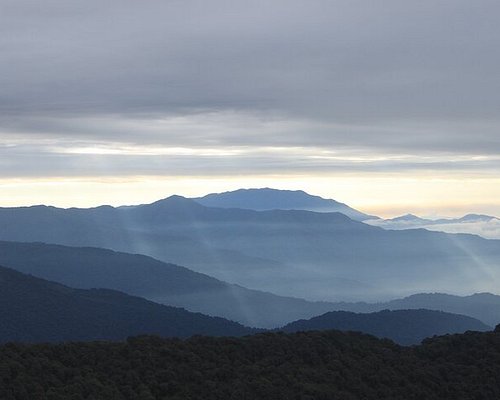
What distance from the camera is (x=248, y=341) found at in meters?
→ 76.2

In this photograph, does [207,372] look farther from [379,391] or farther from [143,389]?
[379,391]

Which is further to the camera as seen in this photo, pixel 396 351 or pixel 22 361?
pixel 396 351

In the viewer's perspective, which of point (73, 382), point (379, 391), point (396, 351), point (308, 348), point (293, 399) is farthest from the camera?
point (396, 351)

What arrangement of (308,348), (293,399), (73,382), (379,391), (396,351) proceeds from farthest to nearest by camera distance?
(396,351) → (308,348) → (379,391) → (293,399) → (73,382)

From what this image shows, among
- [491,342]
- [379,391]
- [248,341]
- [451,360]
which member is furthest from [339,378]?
[491,342]

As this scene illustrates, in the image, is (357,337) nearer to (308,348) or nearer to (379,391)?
(308,348)

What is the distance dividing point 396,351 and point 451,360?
4.81m

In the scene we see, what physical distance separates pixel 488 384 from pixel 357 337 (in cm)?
1471

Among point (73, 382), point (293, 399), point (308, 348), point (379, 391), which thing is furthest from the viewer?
point (308, 348)

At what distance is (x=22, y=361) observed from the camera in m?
61.2

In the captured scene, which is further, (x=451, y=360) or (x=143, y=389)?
(x=451, y=360)

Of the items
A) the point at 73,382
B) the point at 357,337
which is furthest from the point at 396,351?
the point at 73,382

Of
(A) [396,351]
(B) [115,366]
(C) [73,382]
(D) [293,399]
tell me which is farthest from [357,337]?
(C) [73,382]

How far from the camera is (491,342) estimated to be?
83.2 meters
